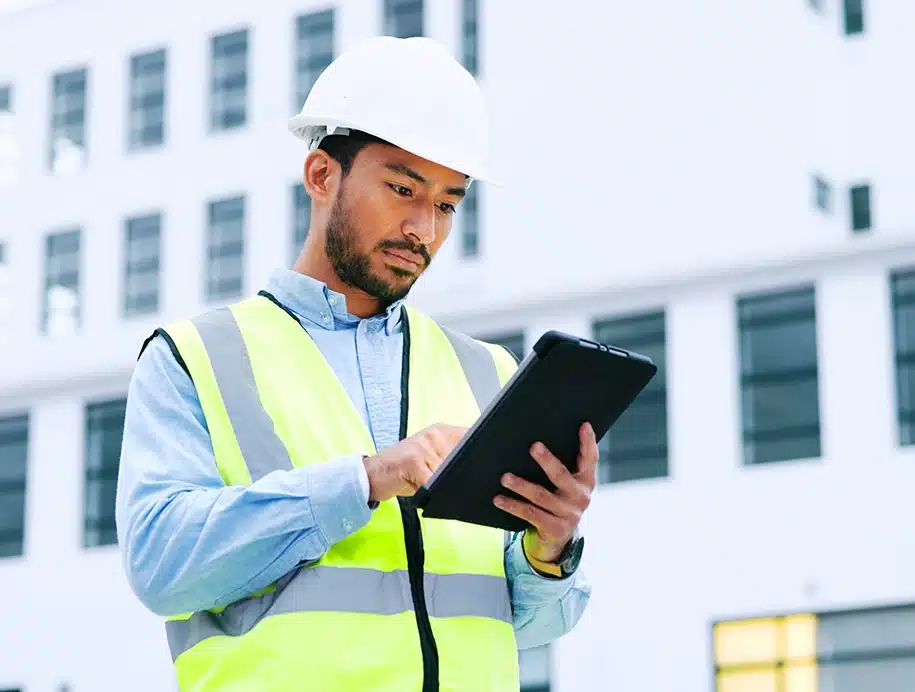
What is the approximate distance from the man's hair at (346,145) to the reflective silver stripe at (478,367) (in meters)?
0.46

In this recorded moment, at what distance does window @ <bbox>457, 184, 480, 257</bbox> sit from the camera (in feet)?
80.5

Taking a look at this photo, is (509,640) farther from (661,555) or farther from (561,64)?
(561,64)

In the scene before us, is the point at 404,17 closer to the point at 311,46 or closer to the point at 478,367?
the point at 311,46

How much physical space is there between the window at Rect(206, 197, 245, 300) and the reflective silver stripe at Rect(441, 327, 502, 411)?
2237cm

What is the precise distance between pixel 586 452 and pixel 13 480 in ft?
83.6

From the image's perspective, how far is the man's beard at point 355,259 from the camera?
361cm

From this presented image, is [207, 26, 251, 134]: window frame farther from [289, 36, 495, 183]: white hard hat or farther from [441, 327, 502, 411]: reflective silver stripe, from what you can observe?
[289, 36, 495, 183]: white hard hat

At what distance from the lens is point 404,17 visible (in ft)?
82.6

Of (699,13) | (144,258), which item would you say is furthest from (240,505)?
(144,258)

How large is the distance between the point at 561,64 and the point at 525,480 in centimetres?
2123

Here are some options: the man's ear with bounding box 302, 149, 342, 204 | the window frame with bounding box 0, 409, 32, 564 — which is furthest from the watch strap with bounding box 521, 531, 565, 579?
the window frame with bounding box 0, 409, 32, 564

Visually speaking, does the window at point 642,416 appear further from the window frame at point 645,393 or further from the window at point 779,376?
the window at point 779,376

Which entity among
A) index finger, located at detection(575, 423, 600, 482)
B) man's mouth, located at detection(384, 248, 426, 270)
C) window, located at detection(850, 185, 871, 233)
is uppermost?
window, located at detection(850, 185, 871, 233)

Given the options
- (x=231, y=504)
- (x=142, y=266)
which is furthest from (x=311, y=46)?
(x=231, y=504)
